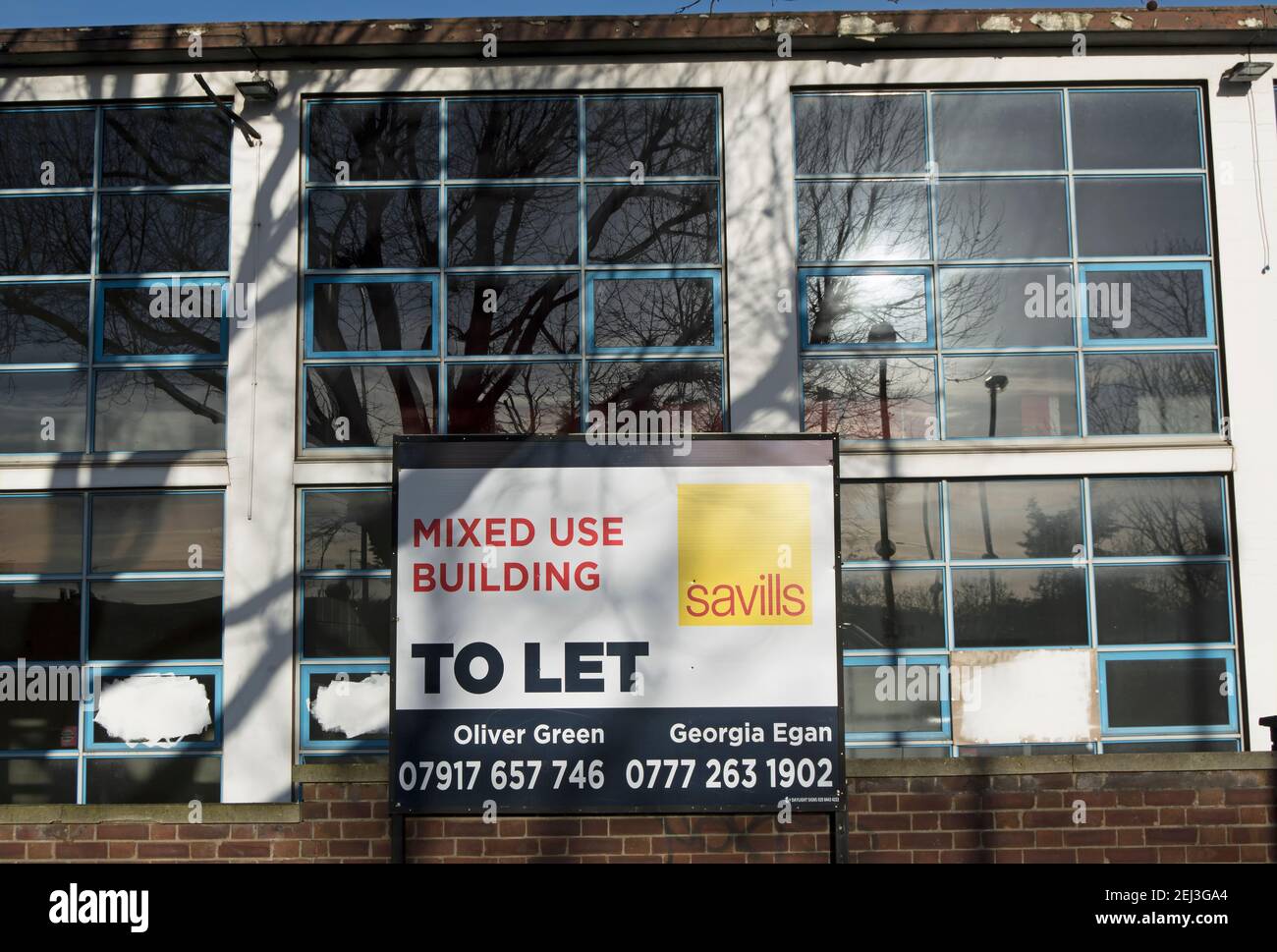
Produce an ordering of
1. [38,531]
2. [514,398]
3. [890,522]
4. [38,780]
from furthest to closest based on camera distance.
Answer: [514,398]
[38,531]
[890,522]
[38,780]

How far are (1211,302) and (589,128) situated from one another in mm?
5570

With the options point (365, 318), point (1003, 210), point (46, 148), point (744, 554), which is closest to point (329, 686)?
point (365, 318)

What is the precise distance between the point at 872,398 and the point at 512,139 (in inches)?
152

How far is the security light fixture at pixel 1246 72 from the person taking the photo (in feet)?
28.9

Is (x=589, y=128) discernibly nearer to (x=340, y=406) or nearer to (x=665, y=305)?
(x=665, y=305)

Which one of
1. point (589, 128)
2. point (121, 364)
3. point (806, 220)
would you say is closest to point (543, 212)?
point (589, 128)

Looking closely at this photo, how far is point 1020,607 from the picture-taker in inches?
337

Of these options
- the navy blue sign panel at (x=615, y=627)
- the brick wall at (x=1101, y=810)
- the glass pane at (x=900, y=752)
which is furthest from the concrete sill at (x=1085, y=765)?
the glass pane at (x=900, y=752)

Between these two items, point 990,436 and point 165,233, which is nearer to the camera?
point 990,436

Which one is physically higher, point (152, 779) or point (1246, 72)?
point (1246, 72)

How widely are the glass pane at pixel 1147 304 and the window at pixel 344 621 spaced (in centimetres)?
627

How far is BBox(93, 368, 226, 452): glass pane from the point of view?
8.80m

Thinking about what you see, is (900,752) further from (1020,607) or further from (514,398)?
(514,398)

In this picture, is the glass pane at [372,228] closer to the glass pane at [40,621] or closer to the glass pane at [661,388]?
the glass pane at [661,388]
